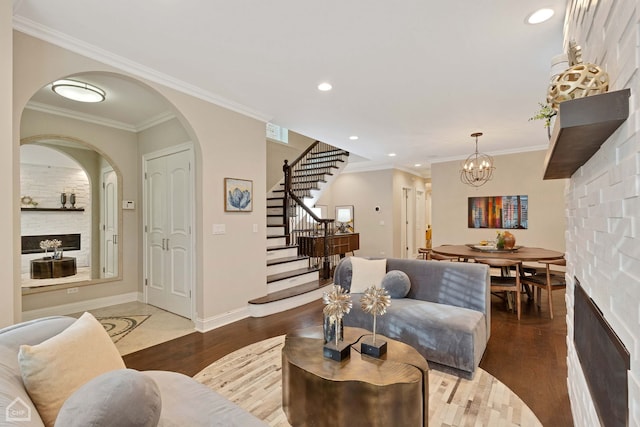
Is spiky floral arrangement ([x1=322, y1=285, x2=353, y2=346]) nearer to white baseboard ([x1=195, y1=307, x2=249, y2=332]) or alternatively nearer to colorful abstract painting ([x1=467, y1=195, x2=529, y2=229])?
white baseboard ([x1=195, y1=307, x2=249, y2=332])

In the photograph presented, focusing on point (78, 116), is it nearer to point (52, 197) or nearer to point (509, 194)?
point (52, 197)

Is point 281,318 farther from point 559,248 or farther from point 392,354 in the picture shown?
point 559,248

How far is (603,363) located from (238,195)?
11.4 ft

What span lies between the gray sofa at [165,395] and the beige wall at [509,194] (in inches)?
236

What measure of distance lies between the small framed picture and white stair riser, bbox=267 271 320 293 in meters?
Answer: 1.22

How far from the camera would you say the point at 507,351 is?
9.26ft

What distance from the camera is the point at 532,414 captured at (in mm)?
1896

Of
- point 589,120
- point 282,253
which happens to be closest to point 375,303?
point 589,120

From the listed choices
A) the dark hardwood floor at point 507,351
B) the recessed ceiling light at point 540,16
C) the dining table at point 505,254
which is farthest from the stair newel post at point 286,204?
the recessed ceiling light at point 540,16

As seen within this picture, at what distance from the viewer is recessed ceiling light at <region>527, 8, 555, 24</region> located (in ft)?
6.81

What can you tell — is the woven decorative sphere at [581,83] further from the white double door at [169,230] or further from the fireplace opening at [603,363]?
the white double door at [169,230]

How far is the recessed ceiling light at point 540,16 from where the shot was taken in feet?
6.81

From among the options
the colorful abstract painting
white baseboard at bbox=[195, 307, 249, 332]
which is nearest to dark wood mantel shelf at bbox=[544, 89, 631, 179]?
white baseboard at bbox=[195, 307, 249, 332]

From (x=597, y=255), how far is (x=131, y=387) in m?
1.79
